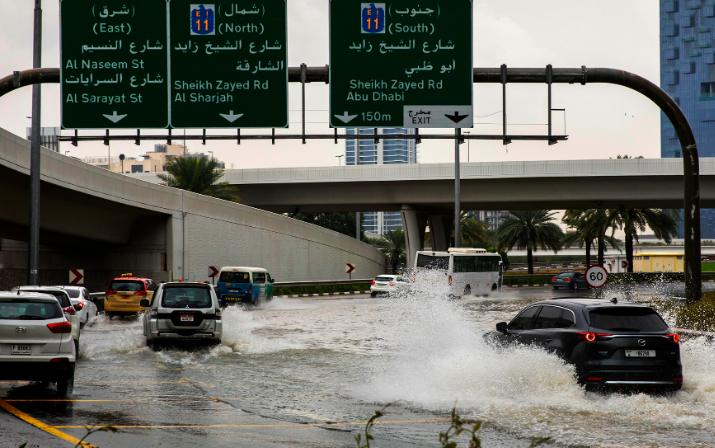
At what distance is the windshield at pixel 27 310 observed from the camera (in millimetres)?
11375

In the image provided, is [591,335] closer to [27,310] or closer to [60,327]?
[60,327]

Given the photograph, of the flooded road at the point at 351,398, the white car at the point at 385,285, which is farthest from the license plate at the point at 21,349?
the white car at the point at 385,285

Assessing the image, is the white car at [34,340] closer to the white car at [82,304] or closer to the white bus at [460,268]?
the white car at [82,304]

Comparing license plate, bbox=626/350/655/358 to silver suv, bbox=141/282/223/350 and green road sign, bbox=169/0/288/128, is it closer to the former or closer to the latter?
silver suv, bbox=141/282/223/350

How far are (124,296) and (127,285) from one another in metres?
0.53

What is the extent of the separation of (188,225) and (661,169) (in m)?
28.3

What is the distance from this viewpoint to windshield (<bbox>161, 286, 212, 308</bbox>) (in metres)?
17.8

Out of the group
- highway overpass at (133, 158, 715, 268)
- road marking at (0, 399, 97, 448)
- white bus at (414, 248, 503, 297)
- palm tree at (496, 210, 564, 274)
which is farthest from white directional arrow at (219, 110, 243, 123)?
palm tree at (496, 210, 564, 274)

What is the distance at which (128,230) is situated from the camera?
42.8 m

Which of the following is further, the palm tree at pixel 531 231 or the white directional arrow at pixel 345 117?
the palm tree at pixel 531 231

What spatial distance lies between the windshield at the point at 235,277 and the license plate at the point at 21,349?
84.9 ft

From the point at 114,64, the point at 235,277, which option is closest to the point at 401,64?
the point at 114,64

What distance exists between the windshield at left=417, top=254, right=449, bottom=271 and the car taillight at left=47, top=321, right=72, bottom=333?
3369cm

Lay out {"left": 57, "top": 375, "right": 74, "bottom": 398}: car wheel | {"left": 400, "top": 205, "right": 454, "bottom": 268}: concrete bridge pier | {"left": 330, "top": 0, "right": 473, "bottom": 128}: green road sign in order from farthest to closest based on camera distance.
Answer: {"left": 400, "top": 205, "right": 454, "bottom": 268}: concrete bridge pier → {"left": 330, "top": 0, "right": 473, "bottom": 128}: green road sign → {"left": 57, "top": 375, "right": 74, "bottom": 398}: car wheel
